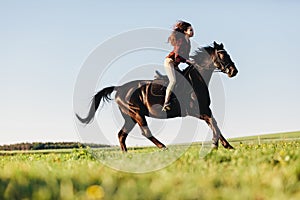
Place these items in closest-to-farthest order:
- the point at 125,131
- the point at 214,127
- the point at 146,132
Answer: the point at 214,127 < the point at 146,132 < the point at 125,131

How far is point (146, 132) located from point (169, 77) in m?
2.41

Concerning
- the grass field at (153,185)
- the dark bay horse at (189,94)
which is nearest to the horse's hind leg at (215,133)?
the dark bay horse at (189,94)

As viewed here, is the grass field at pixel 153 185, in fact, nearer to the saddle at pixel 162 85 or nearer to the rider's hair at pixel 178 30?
the rider's hair at pixel 178 30

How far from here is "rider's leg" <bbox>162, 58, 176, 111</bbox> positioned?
13133 millimetres

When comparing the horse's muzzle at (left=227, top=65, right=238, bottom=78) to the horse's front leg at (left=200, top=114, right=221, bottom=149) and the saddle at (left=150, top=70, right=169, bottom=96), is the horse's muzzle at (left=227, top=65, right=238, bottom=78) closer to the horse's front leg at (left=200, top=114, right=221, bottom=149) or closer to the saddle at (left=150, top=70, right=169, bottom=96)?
the horse's front leg at (left=200, top=114, right=221, bottom=149)

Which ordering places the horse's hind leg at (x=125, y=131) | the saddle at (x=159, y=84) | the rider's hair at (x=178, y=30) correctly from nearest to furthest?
the rider's hair at (x=178, y=30) → the saddle at (x=159, y=84) → the horse's hind leg at (x=125, y=131)

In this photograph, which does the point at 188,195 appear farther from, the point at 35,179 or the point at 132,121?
the point at 132,121

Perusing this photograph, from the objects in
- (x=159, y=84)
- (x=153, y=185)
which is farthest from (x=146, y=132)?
(x=153, y=185)

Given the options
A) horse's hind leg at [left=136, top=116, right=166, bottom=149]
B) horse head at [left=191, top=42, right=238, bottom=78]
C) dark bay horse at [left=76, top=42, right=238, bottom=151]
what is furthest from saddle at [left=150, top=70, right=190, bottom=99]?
horse's hind leg at [left=136, top=116, right=166, bottom=149]

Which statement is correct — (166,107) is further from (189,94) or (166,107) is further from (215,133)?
(215,133)

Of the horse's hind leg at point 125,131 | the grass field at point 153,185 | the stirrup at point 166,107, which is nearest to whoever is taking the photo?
the grass field at point 153,185

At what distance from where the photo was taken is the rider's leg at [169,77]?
43.1ft

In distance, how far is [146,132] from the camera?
14891 mm

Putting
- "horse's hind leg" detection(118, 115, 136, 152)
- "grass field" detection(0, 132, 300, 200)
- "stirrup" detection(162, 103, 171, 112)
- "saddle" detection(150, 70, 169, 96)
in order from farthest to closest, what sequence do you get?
"horse's hind leg" detection(118, 115, 136, 152), "saddle" detection(150, 70, 169, 96), "stirrup" detection(162, 103, 171, 112), "grass field" detection(0, 132, 300, 200)
